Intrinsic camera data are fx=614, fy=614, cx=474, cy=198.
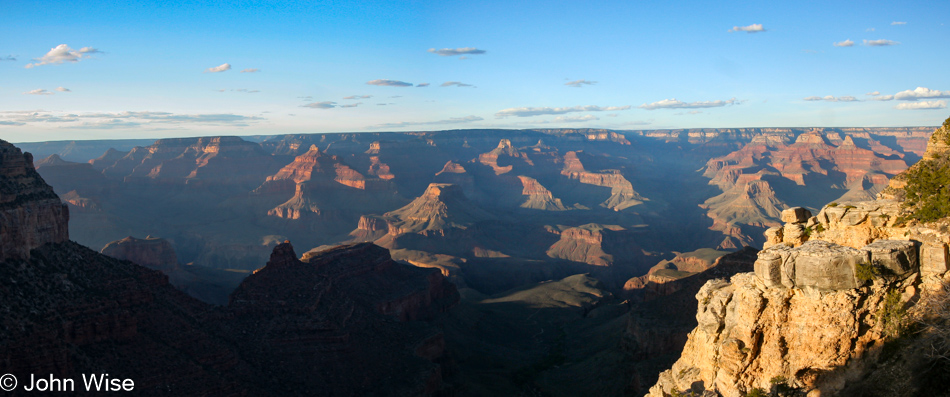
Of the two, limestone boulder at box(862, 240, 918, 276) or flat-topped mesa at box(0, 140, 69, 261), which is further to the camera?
flat-topped mesa at box(0, 140, 69, 261)

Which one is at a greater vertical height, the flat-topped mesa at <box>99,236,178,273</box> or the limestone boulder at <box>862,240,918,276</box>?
the limestone boulder at <box>862,240,918,276</box>

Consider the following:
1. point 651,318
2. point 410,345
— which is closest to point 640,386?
point 651,318

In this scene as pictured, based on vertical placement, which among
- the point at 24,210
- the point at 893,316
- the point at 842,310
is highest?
the point at 24,210

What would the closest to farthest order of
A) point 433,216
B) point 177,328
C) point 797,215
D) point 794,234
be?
point 794,234 → point 797,215 → point 177,328 → point 433,216

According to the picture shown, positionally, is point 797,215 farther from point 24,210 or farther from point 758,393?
point 24,210

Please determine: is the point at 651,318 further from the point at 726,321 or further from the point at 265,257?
the point at 265,257

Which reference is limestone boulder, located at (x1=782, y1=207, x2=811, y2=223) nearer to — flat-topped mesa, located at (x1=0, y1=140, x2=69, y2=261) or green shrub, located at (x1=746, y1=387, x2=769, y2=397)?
green shrub, located at (x1=746, y1=387, x2=769, y2=397)

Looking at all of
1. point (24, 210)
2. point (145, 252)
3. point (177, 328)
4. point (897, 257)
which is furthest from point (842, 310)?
point (145, 252)

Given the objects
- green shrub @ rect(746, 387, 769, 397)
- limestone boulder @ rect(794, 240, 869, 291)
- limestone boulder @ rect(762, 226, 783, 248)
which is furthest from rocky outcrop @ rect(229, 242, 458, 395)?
limestone boulder @ rect(794, 240, 869, 291)
